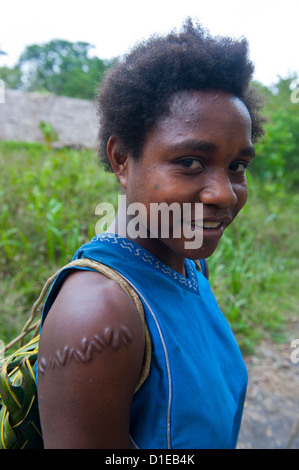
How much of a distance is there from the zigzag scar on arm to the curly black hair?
51cm

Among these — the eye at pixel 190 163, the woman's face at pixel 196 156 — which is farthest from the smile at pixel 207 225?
the eye at pixel 190 163

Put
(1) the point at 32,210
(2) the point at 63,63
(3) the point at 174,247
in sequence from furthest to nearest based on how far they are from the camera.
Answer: (2) the point at 63,63
(1) the point at 32,210
(3) the point at 174,247

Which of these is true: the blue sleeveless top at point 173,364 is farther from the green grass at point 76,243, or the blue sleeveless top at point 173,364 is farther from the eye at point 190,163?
the green grass at point 76,243

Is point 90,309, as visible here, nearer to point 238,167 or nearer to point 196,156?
point 196,156

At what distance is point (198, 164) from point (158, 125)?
6.1 inches

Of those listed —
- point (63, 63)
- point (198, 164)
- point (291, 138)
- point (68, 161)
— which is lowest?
point (198, 164)

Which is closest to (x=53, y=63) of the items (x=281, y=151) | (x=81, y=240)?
(x=281, y=151)

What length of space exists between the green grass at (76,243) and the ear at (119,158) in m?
1.29

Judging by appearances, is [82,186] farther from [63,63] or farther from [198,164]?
[63,63]

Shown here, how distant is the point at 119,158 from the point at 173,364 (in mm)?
623

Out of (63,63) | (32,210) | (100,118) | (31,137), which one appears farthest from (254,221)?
(63,63)

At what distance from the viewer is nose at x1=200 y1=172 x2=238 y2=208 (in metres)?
0.98

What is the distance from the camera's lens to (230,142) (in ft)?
3.20
